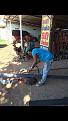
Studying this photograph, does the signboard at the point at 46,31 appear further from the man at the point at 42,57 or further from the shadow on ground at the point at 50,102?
the shadow on ground at the point at 50,102

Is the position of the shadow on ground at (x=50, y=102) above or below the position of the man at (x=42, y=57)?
below

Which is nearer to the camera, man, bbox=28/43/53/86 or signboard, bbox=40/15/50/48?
man, bbox=28/43/53/86

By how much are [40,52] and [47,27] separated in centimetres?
519

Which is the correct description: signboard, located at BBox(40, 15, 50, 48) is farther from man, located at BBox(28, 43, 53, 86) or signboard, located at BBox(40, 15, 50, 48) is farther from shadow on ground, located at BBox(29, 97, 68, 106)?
shadow on ground, located at BBox(29, 97, 68, 106)

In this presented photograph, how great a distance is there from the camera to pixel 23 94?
5.62 metres

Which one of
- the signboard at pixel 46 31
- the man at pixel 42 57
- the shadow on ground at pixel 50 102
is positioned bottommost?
the shadow on ground at pixel 50 102

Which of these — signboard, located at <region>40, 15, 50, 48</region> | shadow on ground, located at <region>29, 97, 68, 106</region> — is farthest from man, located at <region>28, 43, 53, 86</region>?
signboard, located at <region>40, 15, 50, 48</region>

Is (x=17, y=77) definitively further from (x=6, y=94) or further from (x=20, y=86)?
(x=6, y=94)

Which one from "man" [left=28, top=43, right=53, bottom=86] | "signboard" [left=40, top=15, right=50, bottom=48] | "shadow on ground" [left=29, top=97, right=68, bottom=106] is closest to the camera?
"shadow on ground" [left=29, top=97, right=68, bottom=106]

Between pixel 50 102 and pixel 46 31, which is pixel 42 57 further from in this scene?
pixel 46 31

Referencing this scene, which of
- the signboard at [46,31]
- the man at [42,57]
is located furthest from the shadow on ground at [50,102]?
the signboard at [46,31]

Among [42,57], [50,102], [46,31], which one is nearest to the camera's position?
[50,102]

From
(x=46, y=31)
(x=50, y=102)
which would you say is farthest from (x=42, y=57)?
(x=46, y=31)

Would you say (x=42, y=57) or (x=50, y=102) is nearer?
(x=50, y=102)
